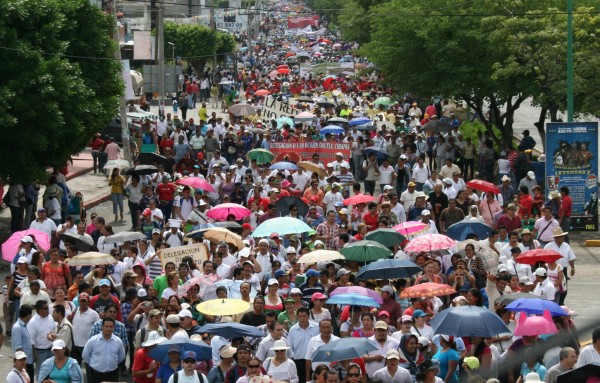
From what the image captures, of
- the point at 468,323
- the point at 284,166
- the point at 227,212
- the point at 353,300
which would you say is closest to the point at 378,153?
the point at 284,166

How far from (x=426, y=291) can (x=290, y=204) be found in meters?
7.65

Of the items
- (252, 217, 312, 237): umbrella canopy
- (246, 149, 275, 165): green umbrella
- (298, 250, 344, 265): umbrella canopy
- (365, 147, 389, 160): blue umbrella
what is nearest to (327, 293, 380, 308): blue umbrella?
(298, 250, 344, 265): umbrella canopy

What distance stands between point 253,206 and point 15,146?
4.94 meters

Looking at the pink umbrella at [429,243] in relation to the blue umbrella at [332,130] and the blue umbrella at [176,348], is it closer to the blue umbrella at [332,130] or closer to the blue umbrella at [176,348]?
the blue umbrella at [176,348]

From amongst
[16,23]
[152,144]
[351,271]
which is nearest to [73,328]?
[351,271]

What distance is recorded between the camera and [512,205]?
19.7 m

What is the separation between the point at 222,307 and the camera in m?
13.3

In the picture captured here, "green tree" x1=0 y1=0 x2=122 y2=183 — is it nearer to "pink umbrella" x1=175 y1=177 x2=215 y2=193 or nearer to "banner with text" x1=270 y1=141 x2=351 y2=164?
"pink umbrella" x1=175 y1=177 x2=215 y2=193

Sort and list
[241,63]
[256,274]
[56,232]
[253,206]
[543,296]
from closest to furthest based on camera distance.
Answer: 1. [543,296]
2. [256,274]
3. [56,232]
4. [253,206]
5. [241,63]

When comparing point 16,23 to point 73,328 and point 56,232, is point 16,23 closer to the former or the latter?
point 56,232

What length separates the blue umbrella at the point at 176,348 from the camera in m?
12.0

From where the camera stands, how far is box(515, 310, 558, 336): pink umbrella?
11772 millimetres

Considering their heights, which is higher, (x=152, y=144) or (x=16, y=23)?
(x=16, y=23)

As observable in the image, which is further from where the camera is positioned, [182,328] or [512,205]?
[512,205]
